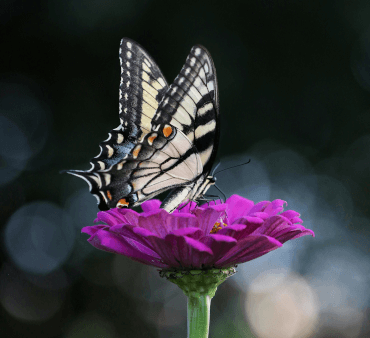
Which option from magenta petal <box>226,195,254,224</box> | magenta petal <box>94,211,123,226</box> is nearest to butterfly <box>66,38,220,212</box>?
magenta petal <box>226,195,254,224</box>

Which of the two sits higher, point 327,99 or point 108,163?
point 327,99

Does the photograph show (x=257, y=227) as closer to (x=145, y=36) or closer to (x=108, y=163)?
(x=108, y=163)

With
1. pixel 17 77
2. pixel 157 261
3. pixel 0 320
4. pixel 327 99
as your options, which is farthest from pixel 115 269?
pixel 157 261

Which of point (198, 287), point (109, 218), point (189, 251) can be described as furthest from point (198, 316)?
point (109, 218)

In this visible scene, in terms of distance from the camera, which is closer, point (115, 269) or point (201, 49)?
point (201, 49)

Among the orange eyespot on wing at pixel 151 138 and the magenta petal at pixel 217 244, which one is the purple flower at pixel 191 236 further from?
the orange eyespot on wing at pixel 151 138

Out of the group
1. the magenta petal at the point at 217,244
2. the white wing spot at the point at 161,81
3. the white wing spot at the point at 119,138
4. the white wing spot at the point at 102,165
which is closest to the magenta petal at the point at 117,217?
the magenta petal at the point at 217,244
